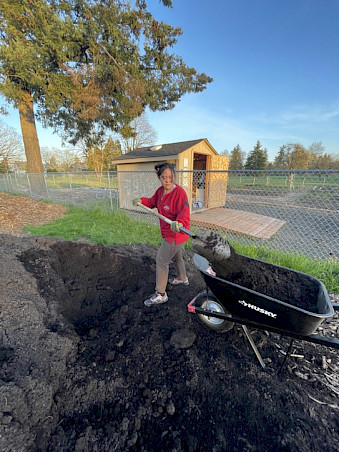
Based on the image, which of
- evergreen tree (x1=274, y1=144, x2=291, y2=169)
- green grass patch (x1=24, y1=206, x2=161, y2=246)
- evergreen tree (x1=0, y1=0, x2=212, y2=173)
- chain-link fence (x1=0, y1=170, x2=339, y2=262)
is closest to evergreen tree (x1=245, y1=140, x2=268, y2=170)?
evergreen tree (x1=274, y1=144, x2=291, y2=169)

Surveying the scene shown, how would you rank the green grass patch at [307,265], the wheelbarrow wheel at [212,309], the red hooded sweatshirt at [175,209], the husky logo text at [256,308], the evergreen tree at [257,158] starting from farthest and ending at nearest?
the evergreen tree at [257,158] → the green grass patch at [307,265] → the red hooded sweatshirt at [175,209] → the wheelbarrow wheel at [212,309] → the husky logo text at [256,308]

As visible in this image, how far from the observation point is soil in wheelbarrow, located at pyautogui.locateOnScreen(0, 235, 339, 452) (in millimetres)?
1216

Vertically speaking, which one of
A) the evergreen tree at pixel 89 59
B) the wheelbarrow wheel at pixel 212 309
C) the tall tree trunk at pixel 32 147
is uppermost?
the evergreen tree at pixel 89 59

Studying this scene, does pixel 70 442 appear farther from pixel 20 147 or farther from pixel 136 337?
pixel 20 147

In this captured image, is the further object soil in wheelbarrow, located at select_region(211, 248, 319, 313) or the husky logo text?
soil in wheelbarrow, located at select_region(211, 248, 319, 313)

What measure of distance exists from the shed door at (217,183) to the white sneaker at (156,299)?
697 centimetres

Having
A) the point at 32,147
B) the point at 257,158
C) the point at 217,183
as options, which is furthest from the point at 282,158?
the point at 32,147

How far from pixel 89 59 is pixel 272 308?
12.1 meters

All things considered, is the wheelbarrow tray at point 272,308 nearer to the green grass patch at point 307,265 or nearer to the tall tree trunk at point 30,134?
the green grass patch at point 307,265

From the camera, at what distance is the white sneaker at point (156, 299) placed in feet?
8.14

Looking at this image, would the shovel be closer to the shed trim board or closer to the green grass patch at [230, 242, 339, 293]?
the green grass patch at [230, 242, 339, 293]

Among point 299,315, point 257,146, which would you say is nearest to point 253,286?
point 299,315

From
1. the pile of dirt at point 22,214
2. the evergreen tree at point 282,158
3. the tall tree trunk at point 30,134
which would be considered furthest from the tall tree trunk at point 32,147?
the evergreen tree at point 282,158

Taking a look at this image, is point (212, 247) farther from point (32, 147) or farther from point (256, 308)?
point (32, 147)
